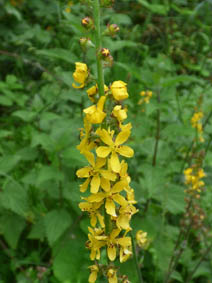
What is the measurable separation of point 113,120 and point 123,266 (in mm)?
1349

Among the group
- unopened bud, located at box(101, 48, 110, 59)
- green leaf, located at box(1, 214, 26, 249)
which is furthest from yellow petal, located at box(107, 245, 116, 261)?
green leaf, located at box(1, 214, 26, 249)

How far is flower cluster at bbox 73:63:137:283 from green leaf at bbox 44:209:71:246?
1058 mm

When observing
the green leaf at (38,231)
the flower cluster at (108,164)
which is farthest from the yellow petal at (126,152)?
the green leaf at (38,231)

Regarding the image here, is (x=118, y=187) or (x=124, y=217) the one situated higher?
(x=118, y=187)

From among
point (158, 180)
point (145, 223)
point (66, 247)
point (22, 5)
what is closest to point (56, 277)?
point (66, 247)

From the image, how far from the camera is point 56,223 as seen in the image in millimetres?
2670

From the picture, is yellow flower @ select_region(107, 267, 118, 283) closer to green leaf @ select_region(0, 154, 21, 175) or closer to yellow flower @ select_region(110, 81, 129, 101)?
yellow flower @ select_region(110, 81, 129, 101)

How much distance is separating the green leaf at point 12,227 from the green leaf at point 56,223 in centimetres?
33

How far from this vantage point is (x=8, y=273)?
2873 mm

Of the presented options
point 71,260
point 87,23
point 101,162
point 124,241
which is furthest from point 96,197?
point 71,260

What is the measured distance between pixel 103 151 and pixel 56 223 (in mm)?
1483

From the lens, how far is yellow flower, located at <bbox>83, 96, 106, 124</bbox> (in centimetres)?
133

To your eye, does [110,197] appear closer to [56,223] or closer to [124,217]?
[124,217]

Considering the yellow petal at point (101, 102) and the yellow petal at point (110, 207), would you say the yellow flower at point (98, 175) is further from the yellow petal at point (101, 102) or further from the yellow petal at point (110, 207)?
the yellow petal at point (101, 102)
